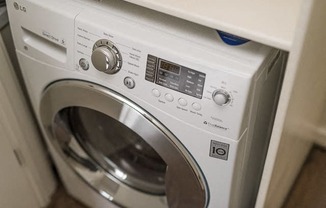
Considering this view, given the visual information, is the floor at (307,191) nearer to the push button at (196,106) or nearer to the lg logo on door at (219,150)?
the lg logo on door at (219,150)

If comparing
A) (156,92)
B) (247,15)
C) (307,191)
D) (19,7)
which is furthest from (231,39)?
(307,191)

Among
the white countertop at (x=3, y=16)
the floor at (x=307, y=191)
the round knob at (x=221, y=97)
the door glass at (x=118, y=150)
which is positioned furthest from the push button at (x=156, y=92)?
the floor at (x=307, y=191)

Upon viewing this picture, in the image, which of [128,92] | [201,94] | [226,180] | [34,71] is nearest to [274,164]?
[226,180]

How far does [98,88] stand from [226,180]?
0.34m

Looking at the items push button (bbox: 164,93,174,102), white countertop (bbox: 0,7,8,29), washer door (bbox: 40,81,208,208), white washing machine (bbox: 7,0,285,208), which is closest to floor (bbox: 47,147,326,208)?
washer door (bbox: 40,81,208,208)

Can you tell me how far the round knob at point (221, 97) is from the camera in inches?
32.2

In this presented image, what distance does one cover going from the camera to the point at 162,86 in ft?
2.92

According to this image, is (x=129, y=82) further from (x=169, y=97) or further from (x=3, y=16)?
(x=3, y=16)

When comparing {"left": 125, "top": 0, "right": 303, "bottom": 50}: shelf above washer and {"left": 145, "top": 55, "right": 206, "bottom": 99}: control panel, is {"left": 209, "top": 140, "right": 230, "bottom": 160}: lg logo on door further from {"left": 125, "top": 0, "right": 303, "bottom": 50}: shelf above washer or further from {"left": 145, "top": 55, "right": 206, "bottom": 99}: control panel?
{"left": 125, "top": 0, "right": 303, "bottom": 50}: shelf above washer

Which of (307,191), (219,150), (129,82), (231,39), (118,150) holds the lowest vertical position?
→ (307,191)

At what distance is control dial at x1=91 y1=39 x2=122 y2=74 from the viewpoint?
0.91m

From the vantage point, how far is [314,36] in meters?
0.76

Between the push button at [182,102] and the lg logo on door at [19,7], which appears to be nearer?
the push button at [182,102]

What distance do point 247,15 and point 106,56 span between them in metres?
0.30
